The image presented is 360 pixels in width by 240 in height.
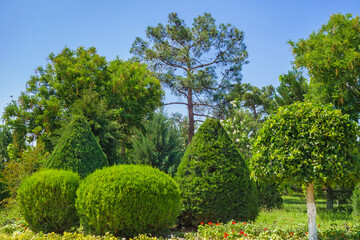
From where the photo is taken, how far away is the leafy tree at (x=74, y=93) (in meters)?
17.5

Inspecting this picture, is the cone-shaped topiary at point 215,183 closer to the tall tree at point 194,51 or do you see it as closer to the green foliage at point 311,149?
the green foliage at point 311,149

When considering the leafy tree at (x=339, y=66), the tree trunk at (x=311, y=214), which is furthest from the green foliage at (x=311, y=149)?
the leafy tree at (x=339, y=66)

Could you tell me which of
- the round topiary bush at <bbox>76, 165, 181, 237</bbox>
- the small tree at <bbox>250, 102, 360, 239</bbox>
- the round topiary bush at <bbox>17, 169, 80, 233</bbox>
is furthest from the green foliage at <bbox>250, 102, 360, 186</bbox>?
the round topiary bush at <bbox>17, 169, 80, 233</bbox>

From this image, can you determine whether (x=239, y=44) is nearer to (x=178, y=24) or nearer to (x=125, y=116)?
(x=178, y=24)

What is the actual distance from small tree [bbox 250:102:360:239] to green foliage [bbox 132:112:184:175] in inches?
292

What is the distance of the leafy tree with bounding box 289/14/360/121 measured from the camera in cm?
1289

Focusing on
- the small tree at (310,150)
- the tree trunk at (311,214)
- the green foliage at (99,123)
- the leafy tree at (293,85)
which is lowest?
the tree trunk at (311,214)

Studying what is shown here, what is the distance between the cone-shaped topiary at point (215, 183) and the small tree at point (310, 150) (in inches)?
55.5

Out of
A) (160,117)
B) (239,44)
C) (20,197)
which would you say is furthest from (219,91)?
(20,197)

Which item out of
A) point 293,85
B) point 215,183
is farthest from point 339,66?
point 215,183

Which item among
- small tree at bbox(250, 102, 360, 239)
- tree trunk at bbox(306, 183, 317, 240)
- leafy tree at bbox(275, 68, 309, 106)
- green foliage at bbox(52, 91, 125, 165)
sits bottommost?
tree trunk at bbox(306, 183, 317, 240)

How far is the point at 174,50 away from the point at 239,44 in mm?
5168

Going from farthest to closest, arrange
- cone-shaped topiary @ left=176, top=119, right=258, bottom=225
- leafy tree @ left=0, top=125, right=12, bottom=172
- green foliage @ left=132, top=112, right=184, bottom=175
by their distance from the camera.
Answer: leafy tree @ left=0, top=125, right=12, bottom=172 → green foliage @ left=132, top=112, right=184, bottom=175 → cone-shaped topiary @ left=176, top=119, right=258, bottom=225

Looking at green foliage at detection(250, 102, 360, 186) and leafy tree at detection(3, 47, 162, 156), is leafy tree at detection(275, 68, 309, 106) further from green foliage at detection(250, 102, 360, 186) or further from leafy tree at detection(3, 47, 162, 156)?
green foliage at detection(250, 102, 360, 186)
